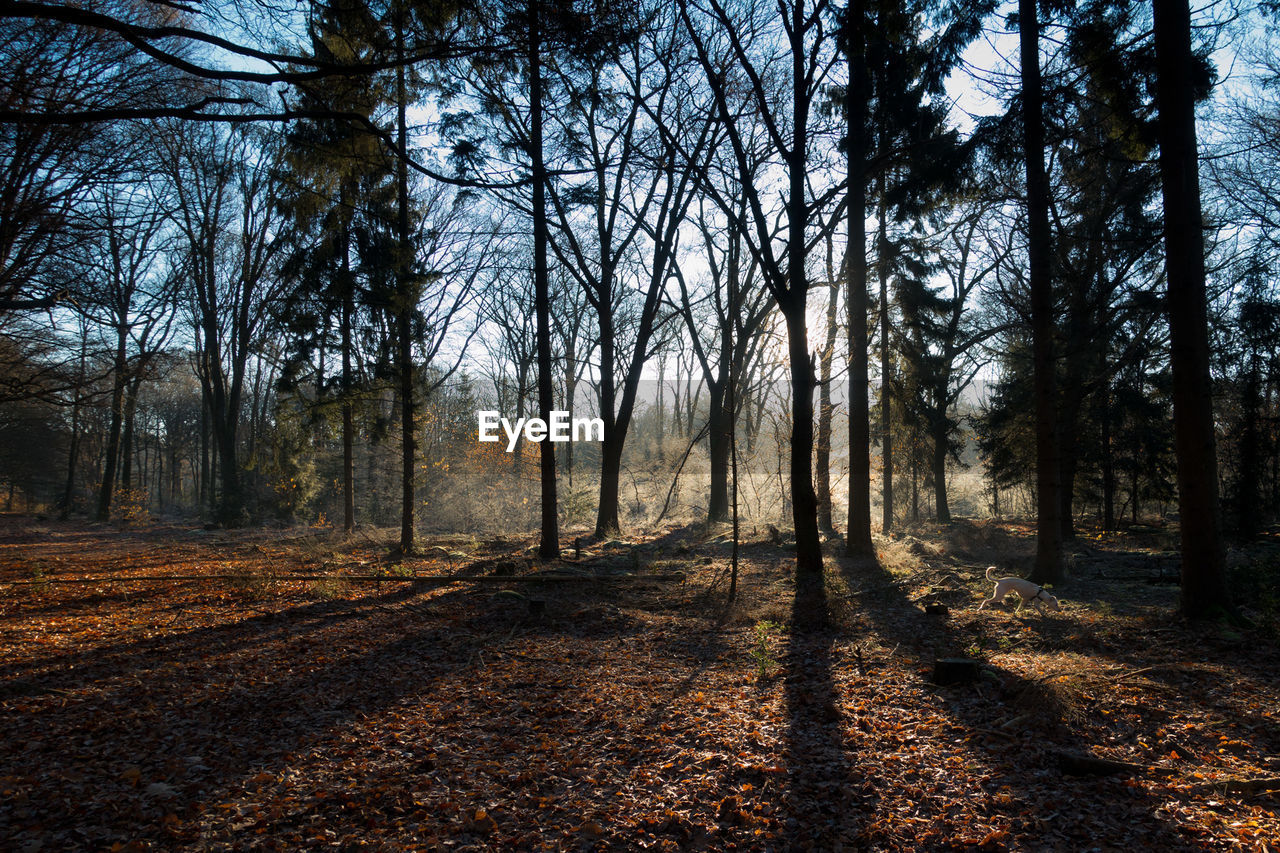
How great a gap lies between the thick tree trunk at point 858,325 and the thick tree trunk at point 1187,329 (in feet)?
14.5

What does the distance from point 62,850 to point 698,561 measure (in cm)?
948

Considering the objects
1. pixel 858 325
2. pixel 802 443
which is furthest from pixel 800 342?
pixel 858 325

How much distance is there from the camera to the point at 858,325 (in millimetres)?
11461

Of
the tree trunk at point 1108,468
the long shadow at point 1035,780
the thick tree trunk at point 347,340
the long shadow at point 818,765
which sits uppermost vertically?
the thick tree trunk at point 347,340

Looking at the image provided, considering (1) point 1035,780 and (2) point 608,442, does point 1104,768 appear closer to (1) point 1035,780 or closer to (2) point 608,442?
(1) point 1035,780

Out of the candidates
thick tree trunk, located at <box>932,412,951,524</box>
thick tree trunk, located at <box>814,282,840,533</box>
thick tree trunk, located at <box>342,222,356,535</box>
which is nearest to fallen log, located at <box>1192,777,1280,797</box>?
thick tree trunk, located at <box>814,282,840,533</box>

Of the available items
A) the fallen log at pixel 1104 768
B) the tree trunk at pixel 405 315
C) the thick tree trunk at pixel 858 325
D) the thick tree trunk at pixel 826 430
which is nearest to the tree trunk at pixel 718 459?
the thick tree trunk at pixel 826 430

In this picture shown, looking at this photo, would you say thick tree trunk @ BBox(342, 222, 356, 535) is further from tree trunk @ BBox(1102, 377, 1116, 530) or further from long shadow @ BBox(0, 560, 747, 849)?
tree trunk @ BBox(1102, 377, 1116, 530)

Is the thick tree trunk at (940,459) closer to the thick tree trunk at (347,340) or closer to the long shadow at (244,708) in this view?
the long shadow at (244,708)

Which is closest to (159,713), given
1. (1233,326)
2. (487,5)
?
(487,5)

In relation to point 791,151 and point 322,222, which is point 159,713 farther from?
point 322,222

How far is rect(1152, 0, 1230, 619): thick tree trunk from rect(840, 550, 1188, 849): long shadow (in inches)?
94.8

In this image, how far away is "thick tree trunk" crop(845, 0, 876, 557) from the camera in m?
10.4

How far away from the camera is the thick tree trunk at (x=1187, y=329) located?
600 cm
